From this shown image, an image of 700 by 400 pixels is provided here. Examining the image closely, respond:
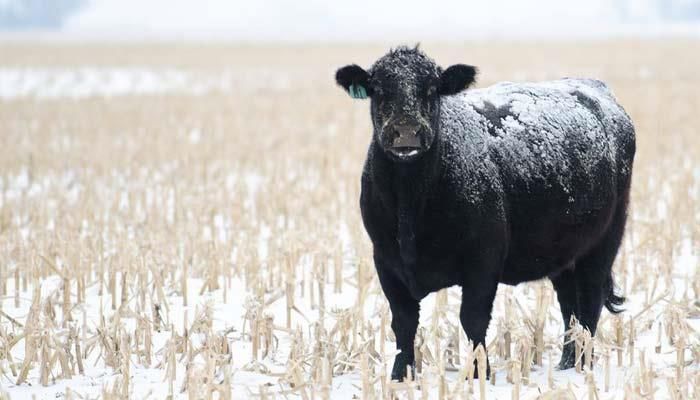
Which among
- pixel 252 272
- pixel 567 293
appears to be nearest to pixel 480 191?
pixel 567 293

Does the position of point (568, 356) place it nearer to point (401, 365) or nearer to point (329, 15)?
point (401, 365)

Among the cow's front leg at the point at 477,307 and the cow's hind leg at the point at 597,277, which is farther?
the cow's hind leg at the point at 597,277

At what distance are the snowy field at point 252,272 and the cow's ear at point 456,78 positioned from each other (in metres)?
1.36

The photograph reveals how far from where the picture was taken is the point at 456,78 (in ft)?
16.9

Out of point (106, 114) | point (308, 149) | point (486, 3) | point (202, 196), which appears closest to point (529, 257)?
point (202, 196)

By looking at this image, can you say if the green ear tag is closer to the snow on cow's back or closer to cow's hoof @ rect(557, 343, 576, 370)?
the snow on cow's back

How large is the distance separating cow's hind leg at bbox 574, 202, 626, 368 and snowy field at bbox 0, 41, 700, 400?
0.22 meters

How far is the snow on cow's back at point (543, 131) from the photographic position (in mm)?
5465

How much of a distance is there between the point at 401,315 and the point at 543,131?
4.70 feet

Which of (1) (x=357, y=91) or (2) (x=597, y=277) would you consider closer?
(1) (x=357, y=91)

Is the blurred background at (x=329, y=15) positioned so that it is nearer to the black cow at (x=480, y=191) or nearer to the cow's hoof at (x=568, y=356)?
the black cow at (x=480, y=191)

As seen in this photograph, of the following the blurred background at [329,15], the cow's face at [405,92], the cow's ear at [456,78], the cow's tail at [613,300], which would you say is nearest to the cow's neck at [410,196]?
the cow's face at [405,92]

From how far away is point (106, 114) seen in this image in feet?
65.6

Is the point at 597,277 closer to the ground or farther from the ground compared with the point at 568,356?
farther from the ground
